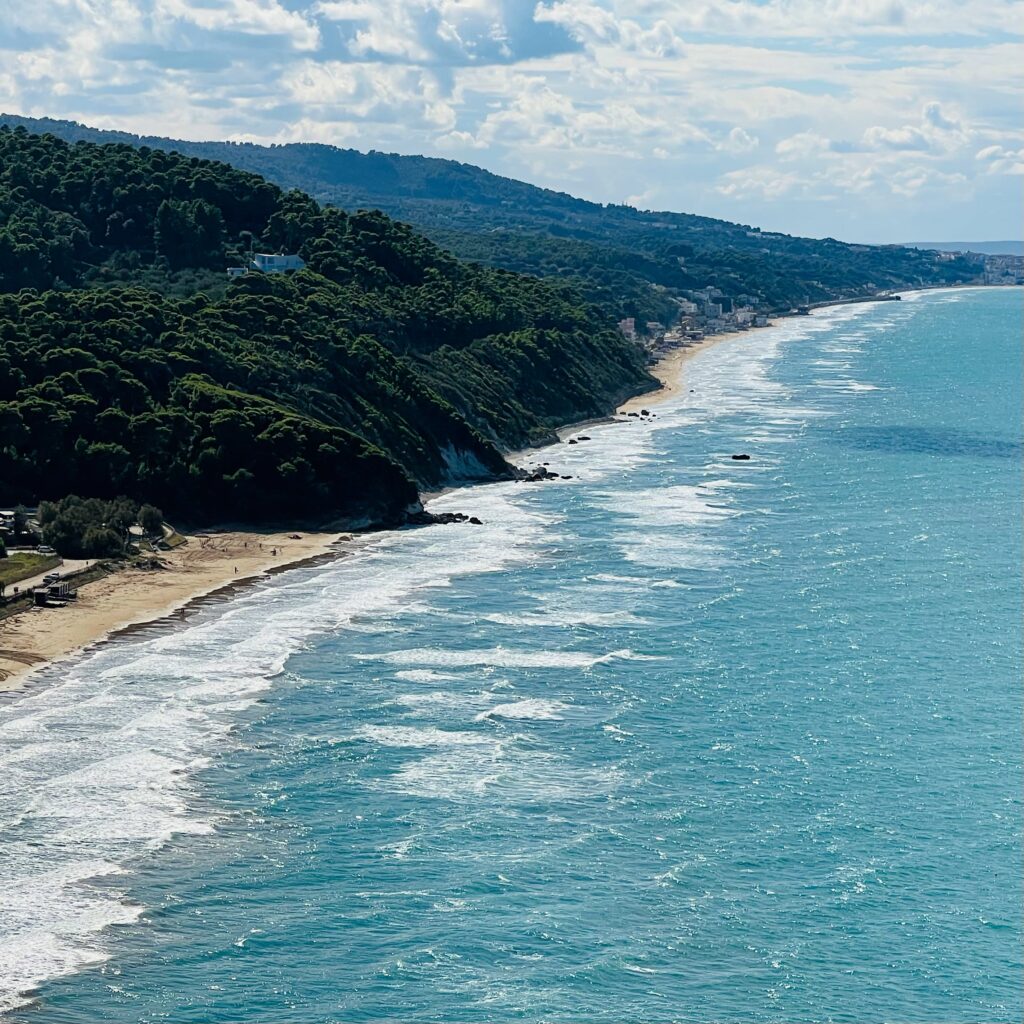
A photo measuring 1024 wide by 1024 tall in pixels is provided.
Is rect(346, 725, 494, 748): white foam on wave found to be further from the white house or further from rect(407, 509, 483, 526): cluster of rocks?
the white house

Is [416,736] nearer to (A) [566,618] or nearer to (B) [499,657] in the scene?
(B) [499,657]

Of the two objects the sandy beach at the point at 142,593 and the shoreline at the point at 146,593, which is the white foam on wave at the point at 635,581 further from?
the sandy beach at the point at 142,593

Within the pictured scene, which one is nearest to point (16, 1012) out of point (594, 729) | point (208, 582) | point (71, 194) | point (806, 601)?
point (594, 729)

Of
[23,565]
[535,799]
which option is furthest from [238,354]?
[535,799]

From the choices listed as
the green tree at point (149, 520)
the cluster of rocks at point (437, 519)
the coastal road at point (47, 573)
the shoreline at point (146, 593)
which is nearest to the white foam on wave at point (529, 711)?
the shoreline at point (146, 593)

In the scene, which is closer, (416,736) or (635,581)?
(416,736)

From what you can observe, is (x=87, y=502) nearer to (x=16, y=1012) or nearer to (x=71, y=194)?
(x=16, y=1012)
